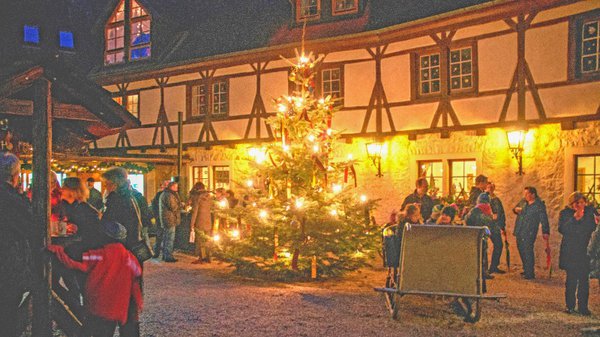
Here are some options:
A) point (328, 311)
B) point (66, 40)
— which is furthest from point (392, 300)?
point (66, 40)

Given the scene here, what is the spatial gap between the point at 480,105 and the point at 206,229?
6.51m

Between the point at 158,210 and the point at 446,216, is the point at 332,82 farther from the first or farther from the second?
the point at 446,216

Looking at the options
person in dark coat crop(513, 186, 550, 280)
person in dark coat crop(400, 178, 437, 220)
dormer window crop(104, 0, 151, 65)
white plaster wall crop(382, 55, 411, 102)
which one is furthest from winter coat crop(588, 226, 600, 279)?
dormer window crop(104, 0, 151, 65)

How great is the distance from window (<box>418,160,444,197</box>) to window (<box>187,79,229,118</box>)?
7028 millimetres

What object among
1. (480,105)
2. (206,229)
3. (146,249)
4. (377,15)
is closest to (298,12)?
(377,15)

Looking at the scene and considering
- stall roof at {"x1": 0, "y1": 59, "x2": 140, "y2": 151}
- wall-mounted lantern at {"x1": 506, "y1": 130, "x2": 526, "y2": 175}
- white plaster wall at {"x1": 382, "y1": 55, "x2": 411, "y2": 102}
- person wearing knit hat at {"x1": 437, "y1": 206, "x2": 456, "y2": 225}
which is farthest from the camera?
white plaster wall at {"x1": 382, "y1": 55, "x2": 411, "y2": 102}

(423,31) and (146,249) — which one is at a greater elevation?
(423,31)

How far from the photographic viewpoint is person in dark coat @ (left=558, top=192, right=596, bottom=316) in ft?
26.8

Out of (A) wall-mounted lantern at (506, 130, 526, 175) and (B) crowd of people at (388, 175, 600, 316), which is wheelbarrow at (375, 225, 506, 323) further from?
(A) wall-mounted lantern at (506, 130, 526, 175)

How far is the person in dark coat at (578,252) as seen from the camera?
8164mm

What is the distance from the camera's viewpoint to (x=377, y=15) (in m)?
17.4

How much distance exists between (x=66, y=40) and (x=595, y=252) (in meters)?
23.3

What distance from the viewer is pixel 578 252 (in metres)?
8.16

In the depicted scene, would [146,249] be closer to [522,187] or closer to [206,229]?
[206,229]
